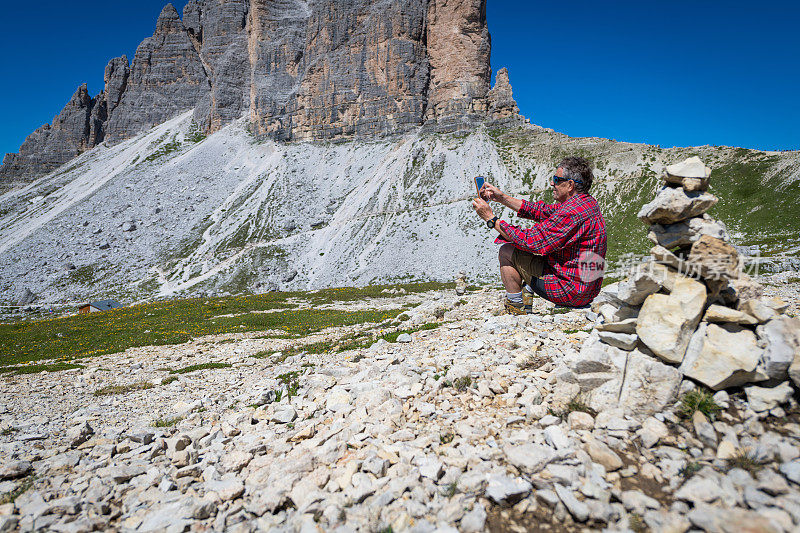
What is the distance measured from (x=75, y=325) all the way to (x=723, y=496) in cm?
3981

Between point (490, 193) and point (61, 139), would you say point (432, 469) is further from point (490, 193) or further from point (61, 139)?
point (61, 139)

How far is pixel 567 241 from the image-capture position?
6500mm

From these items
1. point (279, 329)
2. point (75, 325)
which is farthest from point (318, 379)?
point (75, 325)

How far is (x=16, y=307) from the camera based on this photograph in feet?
185

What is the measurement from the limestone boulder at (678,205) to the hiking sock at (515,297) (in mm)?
3810

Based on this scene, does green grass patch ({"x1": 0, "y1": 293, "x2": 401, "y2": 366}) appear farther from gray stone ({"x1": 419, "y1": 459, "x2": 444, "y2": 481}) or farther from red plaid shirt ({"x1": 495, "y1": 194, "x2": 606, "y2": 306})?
gray stone ({"x1": 419, "y1": 459, "x2": 444, "y2": 481})

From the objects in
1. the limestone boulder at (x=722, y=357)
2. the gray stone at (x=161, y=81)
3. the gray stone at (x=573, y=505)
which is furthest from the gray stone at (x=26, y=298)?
the gray stone at (x=161, y=81)

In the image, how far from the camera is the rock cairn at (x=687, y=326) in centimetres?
386

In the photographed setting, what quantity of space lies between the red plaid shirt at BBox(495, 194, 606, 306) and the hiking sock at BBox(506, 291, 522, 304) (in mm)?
1334

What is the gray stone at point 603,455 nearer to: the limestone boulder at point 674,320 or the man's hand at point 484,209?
the limestone boulder at point 674,320

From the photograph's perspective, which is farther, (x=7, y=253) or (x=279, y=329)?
(x=7, y=253)

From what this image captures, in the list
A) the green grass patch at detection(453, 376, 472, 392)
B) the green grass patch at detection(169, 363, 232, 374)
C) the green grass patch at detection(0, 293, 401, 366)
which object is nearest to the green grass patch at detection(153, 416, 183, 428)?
the green grass patch at detection(453, 376, 472, 392)

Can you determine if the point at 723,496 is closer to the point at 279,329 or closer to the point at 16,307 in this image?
the point at 279,329

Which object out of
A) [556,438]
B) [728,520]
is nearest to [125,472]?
[556,438]
